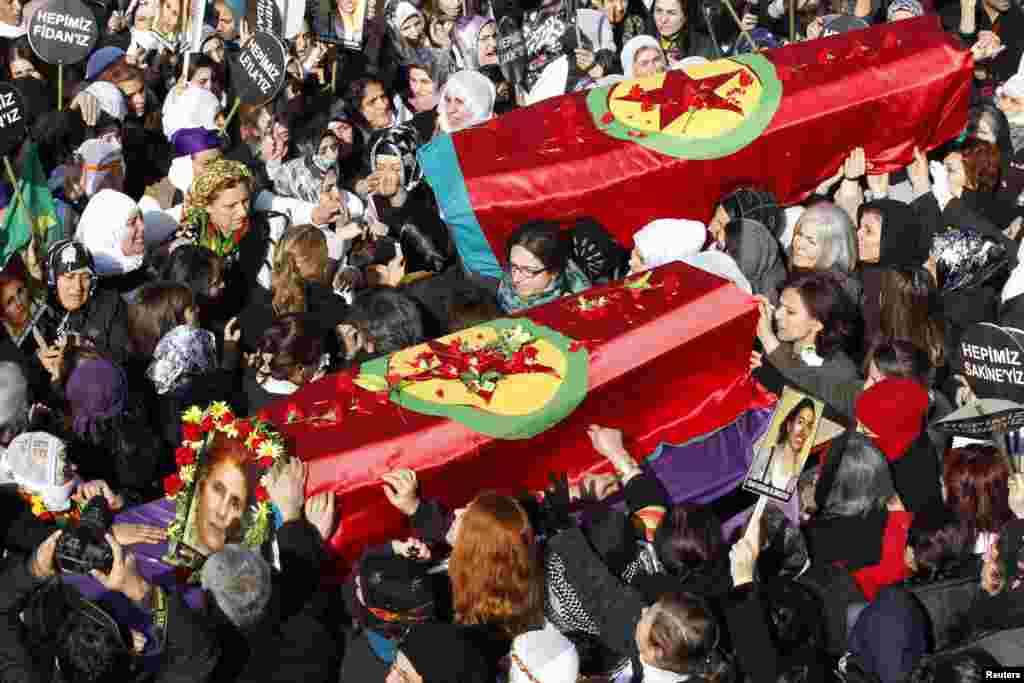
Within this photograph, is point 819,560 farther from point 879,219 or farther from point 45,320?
point 45,320

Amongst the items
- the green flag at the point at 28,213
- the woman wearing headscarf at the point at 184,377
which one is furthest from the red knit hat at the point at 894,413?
the green flag at the point at 28,213

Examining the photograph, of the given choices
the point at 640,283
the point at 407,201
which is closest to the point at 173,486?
the point at 640,283

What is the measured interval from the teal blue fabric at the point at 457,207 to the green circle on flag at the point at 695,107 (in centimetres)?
73

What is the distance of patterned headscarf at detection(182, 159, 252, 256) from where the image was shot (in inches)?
284

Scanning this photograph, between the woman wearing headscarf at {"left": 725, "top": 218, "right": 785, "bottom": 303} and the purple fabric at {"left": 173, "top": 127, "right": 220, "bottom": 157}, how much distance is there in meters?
2.73

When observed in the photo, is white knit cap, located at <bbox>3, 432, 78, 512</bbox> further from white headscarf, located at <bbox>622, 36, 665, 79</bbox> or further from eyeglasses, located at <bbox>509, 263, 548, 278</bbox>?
white headscarf, located at <bbox>622, 36, 665, 79</bbox>

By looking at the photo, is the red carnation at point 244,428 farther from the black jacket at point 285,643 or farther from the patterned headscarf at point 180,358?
the patterned headscarf at point 180,358

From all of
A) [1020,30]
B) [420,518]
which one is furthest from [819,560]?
[1020,30]

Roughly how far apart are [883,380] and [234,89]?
4.41m

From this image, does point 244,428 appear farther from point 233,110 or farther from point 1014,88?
point 1014,88

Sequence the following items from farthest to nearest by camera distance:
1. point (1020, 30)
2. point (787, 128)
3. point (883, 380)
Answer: point (1020, 30), point (787, 128), point (883, 380)

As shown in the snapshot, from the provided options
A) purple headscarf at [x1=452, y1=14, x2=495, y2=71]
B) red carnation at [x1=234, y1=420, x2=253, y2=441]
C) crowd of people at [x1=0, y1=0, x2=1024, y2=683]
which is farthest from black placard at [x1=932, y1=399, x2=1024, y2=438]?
purple headscarf at [x1=452, y1=14, x2=495, y2=71]

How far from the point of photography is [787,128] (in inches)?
300

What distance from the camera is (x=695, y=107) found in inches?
300
